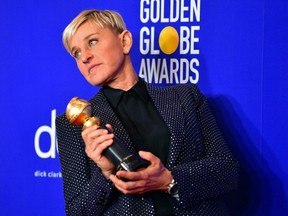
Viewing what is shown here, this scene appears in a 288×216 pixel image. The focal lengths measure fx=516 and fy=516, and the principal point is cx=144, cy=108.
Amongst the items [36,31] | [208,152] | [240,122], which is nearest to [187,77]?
[240,122]

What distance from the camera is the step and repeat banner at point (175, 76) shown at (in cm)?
149

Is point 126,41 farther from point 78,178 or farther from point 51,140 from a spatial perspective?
point 51,140

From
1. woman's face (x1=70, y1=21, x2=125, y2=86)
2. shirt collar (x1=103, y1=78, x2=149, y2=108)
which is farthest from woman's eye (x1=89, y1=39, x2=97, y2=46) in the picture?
shirt collar (x1=103, y1=78, x2=149, y2=108)

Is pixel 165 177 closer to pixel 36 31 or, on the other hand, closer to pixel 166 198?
pixel 166 198

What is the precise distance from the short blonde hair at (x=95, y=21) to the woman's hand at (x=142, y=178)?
43 centimetres

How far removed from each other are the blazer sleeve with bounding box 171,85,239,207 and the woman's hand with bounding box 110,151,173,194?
3.3 inches

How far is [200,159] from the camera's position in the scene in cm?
130

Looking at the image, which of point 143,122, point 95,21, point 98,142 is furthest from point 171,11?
point 98,142

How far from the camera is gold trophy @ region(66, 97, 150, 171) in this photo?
3.36 ft

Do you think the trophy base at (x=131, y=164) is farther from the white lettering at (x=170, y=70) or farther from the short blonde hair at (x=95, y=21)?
the white lettering at (x=170, y=70)

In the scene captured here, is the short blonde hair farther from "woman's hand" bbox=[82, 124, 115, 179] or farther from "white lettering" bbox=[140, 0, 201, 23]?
"woman's hand" bbox=[82, 124, 115, 179]

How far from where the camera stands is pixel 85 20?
133 centimetres

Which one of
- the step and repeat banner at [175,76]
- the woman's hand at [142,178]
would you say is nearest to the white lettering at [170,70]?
the step and repeat banner at [175,76]

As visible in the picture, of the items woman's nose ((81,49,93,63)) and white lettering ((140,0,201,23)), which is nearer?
woman's nose ((81,49,93,63))
